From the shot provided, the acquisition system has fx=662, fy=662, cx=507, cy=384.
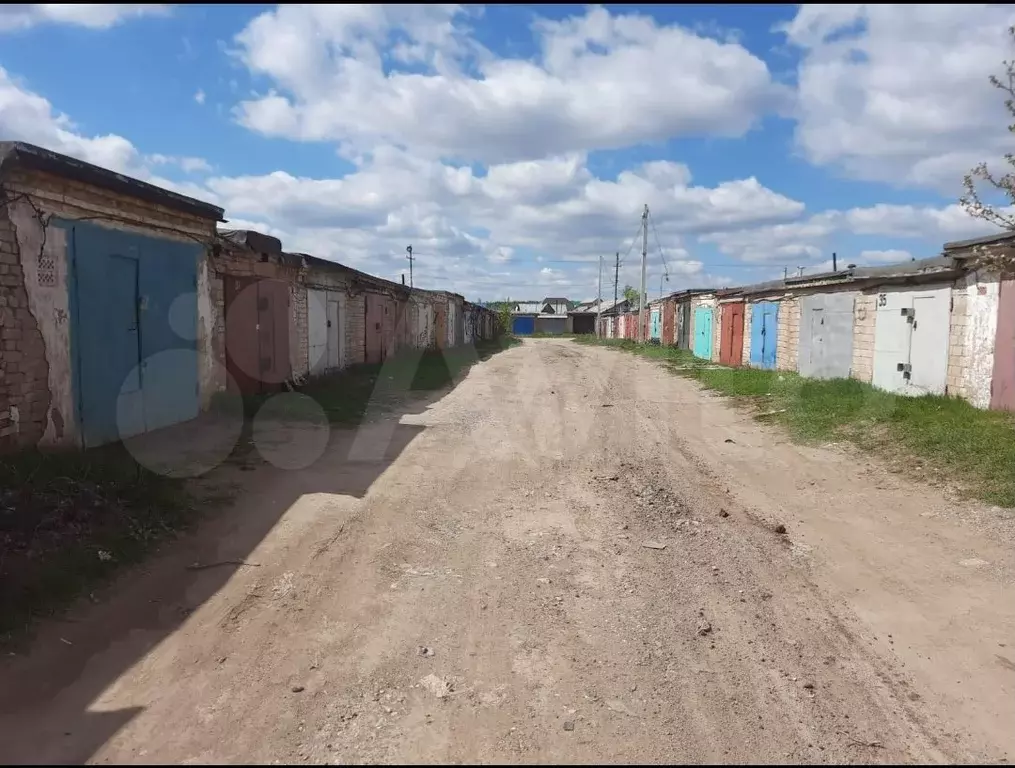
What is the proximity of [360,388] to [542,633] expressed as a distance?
10571mm

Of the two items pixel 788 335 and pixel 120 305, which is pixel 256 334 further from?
pixel 788 335

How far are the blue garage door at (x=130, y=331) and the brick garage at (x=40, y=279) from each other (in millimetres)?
131

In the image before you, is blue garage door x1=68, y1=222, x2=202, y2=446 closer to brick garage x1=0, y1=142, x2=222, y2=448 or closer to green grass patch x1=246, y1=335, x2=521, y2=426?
brick garage x1=0, y1=142, x2=222, y2=448

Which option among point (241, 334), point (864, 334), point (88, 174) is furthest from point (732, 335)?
point (88, 174)

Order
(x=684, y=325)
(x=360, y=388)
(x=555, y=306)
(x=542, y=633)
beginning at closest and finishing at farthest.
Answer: (x=542, y=633) → (x=360, y=388) → (x=684, y=325) → (x=555, y=306)

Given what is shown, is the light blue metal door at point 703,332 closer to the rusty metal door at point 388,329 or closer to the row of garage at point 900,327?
the row of garage at point 900,327

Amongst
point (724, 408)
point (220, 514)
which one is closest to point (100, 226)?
point (220, 514)

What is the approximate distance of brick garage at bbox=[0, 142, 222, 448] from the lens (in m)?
5.59

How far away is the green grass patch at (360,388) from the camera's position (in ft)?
34.2

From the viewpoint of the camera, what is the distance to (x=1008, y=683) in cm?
345

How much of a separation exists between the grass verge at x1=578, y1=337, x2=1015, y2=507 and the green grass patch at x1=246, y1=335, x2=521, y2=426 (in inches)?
267

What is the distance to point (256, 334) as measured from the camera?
11070 mm

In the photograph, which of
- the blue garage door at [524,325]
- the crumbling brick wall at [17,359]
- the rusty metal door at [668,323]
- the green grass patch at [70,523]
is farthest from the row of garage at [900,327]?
the blue garage door at [524,325]

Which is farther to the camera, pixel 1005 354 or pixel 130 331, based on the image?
pixel 1005 354
